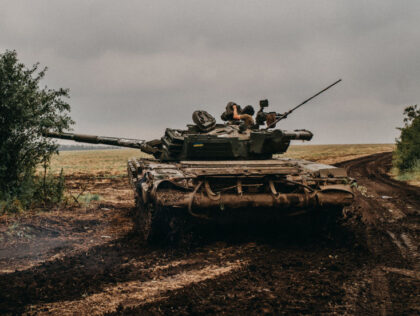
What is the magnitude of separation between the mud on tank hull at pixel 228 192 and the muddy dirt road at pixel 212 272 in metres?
0.63

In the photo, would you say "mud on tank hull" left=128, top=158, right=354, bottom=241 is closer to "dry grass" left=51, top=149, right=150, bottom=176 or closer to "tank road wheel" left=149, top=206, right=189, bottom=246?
"tank road wheel" left=149, top=206, right=189, bottom=246

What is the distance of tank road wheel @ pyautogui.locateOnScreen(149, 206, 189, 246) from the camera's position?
6941 millimetres

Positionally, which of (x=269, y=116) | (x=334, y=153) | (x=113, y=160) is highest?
(x=269, y=116)

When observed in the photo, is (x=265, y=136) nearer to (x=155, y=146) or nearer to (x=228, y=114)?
(x=228, y=114)

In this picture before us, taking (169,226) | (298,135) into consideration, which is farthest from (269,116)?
(169,226)

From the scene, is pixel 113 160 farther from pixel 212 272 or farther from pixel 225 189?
pixel 212 272

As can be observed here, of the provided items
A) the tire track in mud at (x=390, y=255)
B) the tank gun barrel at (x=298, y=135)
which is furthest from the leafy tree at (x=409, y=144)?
the tank gun barrel at (x=298, y=135)

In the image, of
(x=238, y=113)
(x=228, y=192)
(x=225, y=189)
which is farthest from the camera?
(x=238, y=113)

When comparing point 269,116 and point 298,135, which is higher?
point 269,116

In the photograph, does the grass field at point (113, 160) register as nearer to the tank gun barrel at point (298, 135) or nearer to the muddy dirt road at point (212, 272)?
the muddy dirt road at point (212, 272)

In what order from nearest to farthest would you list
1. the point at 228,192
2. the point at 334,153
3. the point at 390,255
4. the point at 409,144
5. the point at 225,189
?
the point at 390,255 → the point at 225,189 → the point at 228,192 → the point at 409,144 → the point at 334,153

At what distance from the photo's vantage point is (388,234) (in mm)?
7949

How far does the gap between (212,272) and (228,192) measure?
5.83 ft

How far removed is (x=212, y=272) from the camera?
222 inches
